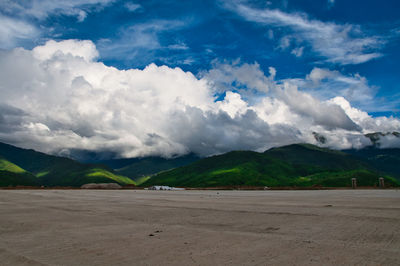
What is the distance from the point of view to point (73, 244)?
11.5 meters

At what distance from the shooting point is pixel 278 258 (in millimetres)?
9195

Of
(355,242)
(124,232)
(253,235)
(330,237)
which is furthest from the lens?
(124,232)

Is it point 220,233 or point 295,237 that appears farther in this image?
point 220,233

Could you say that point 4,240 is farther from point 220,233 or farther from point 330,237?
point 330,237

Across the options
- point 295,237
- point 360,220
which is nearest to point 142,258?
point 295,237

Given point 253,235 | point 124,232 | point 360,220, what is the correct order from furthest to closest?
point 360,220 < point 124,232 < point 253,235

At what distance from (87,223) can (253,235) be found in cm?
961

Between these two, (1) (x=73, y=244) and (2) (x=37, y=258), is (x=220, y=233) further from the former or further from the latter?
(2) (x=37, y=258)

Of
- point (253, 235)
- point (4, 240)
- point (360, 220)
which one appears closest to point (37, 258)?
point (4, 240)

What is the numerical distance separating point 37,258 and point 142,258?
10.3 feet

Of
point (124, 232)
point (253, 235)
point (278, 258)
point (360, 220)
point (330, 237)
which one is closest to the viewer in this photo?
point (278, 258)

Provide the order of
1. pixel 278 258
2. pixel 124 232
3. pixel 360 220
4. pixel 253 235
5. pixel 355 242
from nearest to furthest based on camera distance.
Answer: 1. pixel 278 258
2. pixel 355 242
3. pixel 253 235
4. pixel 124 232
5. pixel 360 220

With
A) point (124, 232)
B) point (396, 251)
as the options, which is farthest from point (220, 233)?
point (396, 251)

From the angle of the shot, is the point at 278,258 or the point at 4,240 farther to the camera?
the point at 4,240
